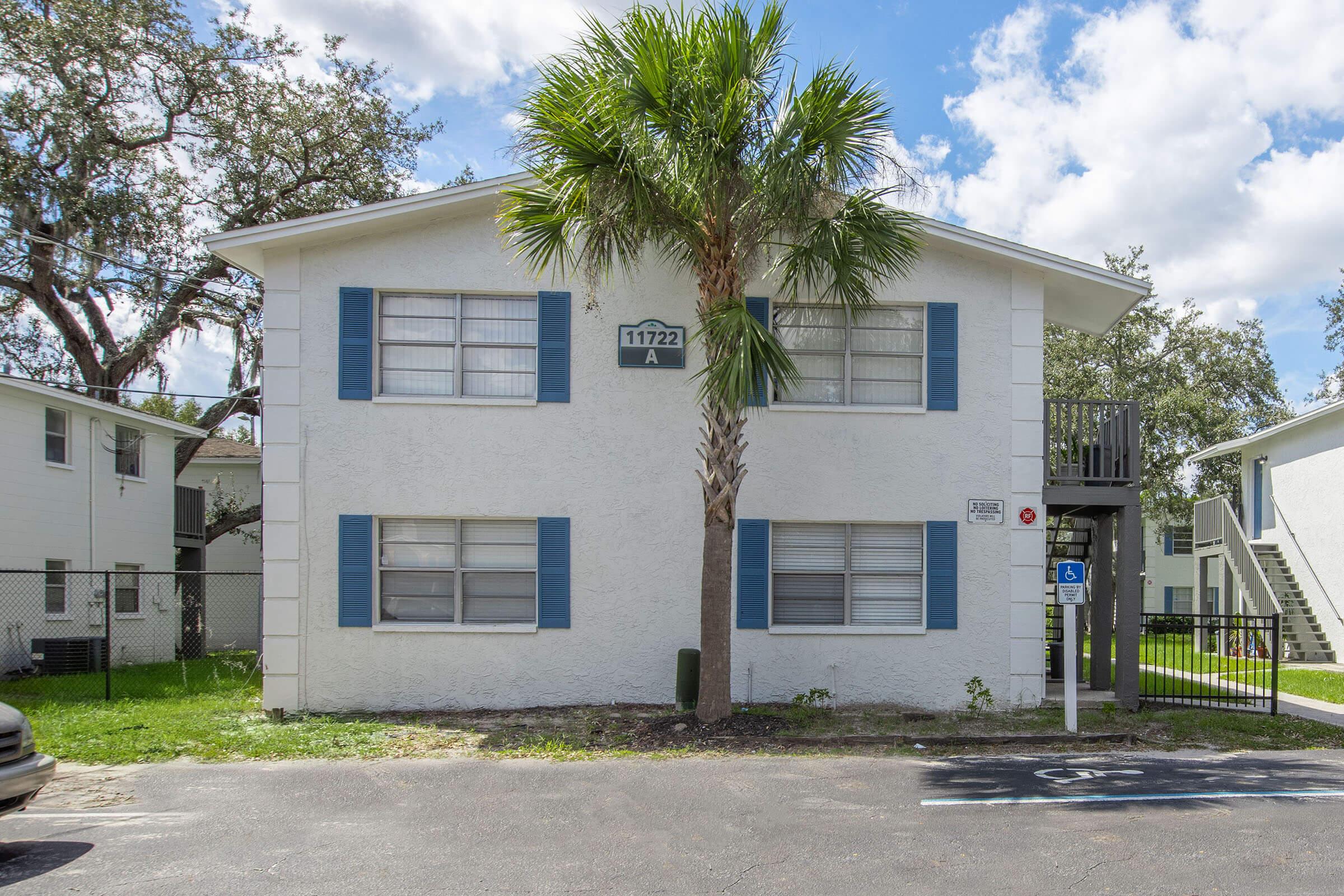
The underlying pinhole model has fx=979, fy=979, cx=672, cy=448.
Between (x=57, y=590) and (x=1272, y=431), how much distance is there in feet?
82.6

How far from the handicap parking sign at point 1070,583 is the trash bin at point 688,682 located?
3973 millimetres

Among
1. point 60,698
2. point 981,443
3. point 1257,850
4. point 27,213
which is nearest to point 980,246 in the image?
point 981,443

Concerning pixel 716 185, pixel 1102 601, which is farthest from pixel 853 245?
pixel 1102 601

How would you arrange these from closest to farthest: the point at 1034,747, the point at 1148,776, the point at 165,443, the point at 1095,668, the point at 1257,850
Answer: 1. the point at 1257,850
2. the point at 1148,776
3. the point at 1034,747
4. the point at 1095,668
5. the point at 165,443

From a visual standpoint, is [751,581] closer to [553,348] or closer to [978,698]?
[978,698]

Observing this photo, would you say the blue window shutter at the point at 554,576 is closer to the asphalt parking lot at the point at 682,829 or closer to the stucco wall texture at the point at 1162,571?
the asphalt parking lot at the point at 682,829

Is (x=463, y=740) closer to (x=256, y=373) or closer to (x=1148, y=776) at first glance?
(x=1148, y=776)

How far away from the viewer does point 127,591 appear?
2066cm

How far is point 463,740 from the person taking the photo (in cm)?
1004

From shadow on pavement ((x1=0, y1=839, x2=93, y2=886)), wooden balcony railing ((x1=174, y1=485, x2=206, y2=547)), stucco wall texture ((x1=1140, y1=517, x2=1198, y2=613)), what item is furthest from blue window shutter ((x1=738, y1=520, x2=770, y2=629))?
stucco wall texture ((x1=1140, y1=517, x2=1198, y2=613))

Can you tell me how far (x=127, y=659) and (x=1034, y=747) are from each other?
1800 cm

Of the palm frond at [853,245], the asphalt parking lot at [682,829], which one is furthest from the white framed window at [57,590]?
the palm frond at [853,245]

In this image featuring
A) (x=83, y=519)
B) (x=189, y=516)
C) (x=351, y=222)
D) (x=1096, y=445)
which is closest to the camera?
(x=351, y=222)

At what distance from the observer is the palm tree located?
955cm
